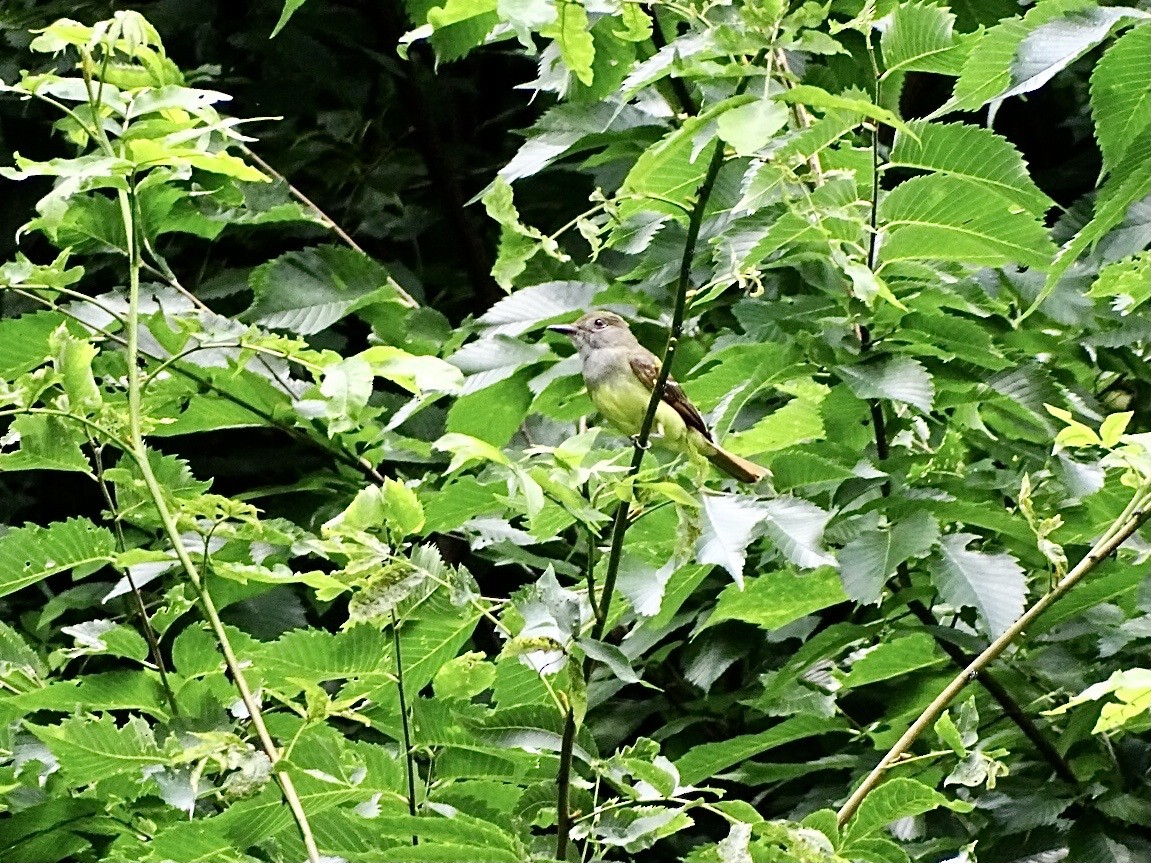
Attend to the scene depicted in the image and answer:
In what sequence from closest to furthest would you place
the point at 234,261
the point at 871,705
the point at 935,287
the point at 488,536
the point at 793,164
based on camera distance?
the point at 793,164, the point at 935,287, the point at 488,536, the point at 871,705, the point at 234,261

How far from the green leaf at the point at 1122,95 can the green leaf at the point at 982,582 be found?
1.94 feet

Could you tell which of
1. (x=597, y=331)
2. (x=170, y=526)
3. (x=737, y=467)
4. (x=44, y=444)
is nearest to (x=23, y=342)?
(x=44, y=444)

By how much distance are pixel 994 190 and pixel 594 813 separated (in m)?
1.03

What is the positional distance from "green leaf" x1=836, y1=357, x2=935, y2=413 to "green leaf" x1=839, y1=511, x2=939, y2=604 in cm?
16

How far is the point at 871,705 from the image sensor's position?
2.56m

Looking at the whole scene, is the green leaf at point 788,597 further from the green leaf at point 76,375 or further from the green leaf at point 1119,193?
the green leaf at point 76,375

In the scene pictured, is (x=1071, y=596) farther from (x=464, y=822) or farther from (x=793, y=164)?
(x=464, y=822)

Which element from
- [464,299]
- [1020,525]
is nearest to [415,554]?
[1020,525]

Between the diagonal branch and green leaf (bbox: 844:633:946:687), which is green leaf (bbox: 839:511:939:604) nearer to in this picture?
green leaf (bbox: 844:633:946:687)

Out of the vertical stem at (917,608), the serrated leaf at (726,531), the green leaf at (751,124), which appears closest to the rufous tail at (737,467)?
the vertical stem at (917,608)

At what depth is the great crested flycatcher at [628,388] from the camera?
90.4 inches

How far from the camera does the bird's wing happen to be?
2.34 meters

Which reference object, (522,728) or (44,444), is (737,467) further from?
(44,444)

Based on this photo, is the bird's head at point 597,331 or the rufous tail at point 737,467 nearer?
the rufous tail at point 737,467
